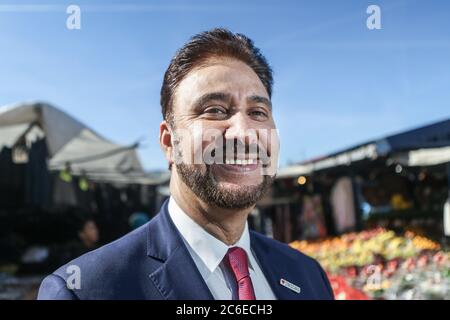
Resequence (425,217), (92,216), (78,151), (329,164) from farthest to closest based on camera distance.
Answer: (425,217) → (329,164) → (92,216) → (78,151)

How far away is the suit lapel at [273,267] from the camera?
117 centimetres

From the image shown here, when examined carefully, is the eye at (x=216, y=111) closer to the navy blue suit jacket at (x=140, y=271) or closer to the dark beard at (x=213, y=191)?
the dark beard at (x=213, y=191)

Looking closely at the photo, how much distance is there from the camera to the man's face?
38.8 inches

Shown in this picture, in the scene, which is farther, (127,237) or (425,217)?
(425,217)

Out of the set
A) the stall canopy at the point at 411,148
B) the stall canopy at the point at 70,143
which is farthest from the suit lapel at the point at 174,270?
the stall canopy at the point at 411,148

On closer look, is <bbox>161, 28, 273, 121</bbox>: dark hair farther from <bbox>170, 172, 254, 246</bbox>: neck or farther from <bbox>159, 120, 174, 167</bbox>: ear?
<bbox>170, 172, 254, 246</bbox>: neck

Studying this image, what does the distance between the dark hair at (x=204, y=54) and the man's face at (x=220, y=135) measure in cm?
2

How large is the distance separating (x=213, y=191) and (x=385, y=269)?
303 cm

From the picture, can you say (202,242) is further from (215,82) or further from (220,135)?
(215,82)

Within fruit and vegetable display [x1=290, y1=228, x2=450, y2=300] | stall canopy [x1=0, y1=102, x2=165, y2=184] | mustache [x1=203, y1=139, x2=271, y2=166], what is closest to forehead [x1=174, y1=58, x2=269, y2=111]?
mustache [x1=203, y1=139, x2=271, y2=166]

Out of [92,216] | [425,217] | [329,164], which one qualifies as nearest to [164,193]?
[92,216]

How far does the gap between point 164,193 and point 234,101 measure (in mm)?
3466
